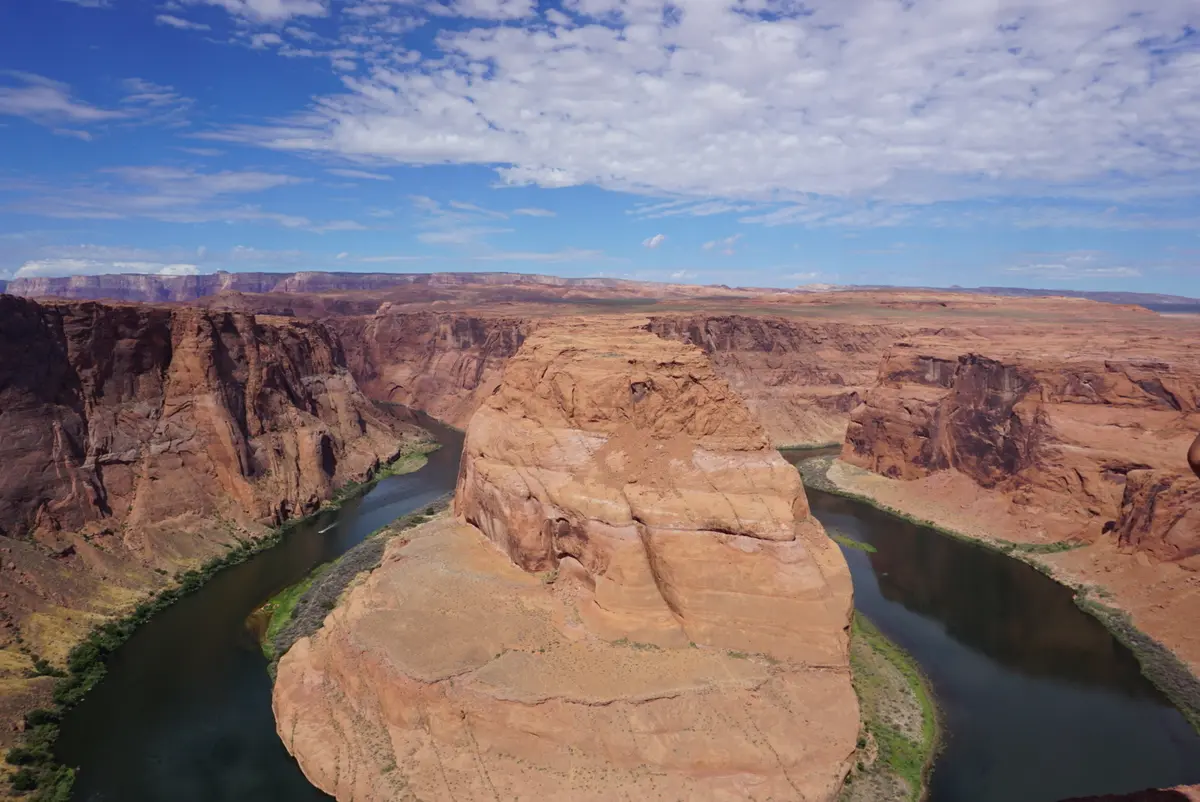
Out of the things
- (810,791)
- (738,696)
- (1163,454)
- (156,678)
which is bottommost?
(156,678)

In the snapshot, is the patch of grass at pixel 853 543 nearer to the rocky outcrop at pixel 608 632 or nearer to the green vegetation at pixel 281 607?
the rocky outcrop at pixel 608 632

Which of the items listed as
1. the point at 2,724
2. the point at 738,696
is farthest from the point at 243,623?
the point at 738,696

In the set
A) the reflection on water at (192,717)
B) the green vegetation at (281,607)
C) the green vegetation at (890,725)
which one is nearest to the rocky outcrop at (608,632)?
the reflection on water at (192,717)

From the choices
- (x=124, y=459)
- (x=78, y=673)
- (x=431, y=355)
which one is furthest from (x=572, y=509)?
(x=431, y=355)

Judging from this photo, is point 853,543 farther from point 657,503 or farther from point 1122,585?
point 657,503

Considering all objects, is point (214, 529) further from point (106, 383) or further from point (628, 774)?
point (628, 774)

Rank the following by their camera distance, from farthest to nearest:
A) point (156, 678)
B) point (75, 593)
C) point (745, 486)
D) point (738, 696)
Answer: point (75, 593) → point (156, 678) → point (745, 486) → point (738, 696)
